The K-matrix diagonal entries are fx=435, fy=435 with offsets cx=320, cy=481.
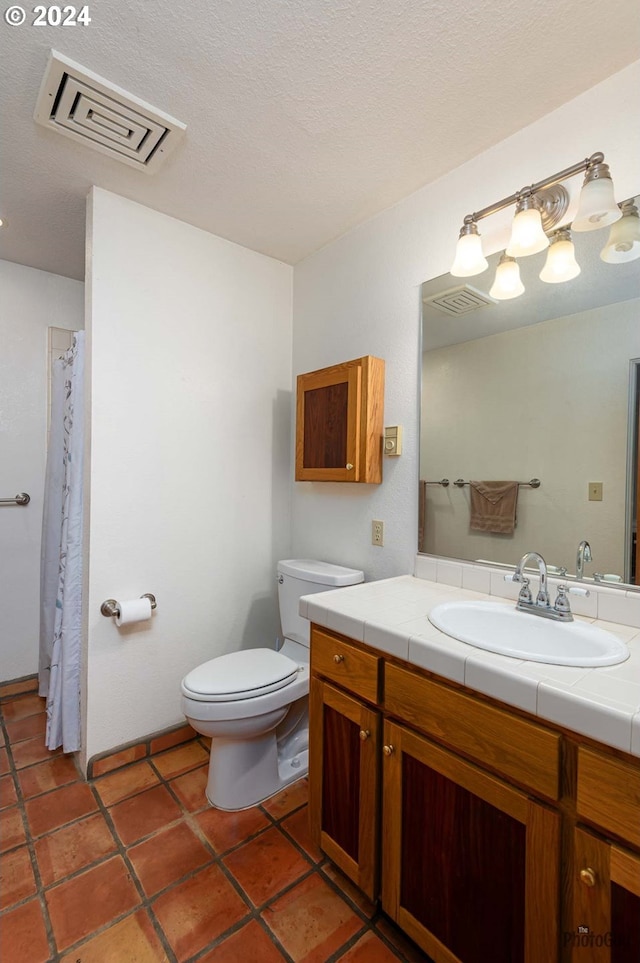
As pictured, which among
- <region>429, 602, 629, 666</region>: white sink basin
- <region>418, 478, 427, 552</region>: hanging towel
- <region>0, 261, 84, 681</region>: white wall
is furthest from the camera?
<region>0, 261, 84, 681</region>: white wall

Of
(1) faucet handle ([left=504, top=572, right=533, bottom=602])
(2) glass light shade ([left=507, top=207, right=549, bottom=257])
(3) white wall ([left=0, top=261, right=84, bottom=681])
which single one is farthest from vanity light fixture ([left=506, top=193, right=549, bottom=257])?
(3) white wall ([left=0, top=261, right=84, bottom=681])

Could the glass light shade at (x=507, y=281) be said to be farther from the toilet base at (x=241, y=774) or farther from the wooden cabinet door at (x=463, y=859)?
the toilet base at (x=241, y=774)

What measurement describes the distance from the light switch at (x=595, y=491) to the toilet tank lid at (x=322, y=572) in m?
0.94

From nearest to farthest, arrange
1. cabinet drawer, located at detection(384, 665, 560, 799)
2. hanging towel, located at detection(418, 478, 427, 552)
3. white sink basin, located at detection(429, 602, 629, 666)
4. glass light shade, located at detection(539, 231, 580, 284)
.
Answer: cabinet drawer, located at detection(384, 665, 560, 799)
white sink basin, located at detection(429, 602, 629, 666)
glass light shade, located at detection(539, 231, 580, 284)
hanging towel, located at detection(418, 478, 427, 552)

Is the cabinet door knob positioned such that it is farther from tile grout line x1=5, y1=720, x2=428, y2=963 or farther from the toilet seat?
the toilet seat

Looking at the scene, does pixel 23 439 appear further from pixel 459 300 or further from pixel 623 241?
pixel 623 241

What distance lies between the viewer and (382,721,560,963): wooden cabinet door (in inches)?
31.8

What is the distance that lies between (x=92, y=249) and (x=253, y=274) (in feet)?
2.49

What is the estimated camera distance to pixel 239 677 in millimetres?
1588

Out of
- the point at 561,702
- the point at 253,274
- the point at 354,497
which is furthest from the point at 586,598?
the point at 253,274

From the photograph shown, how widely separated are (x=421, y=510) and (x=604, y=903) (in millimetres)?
1134

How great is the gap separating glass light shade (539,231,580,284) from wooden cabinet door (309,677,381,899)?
4.49 feet

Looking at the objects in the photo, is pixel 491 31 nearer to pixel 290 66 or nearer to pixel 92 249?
pixel 290 66

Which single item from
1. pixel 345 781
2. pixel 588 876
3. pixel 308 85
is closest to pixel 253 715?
pixel 345 781
